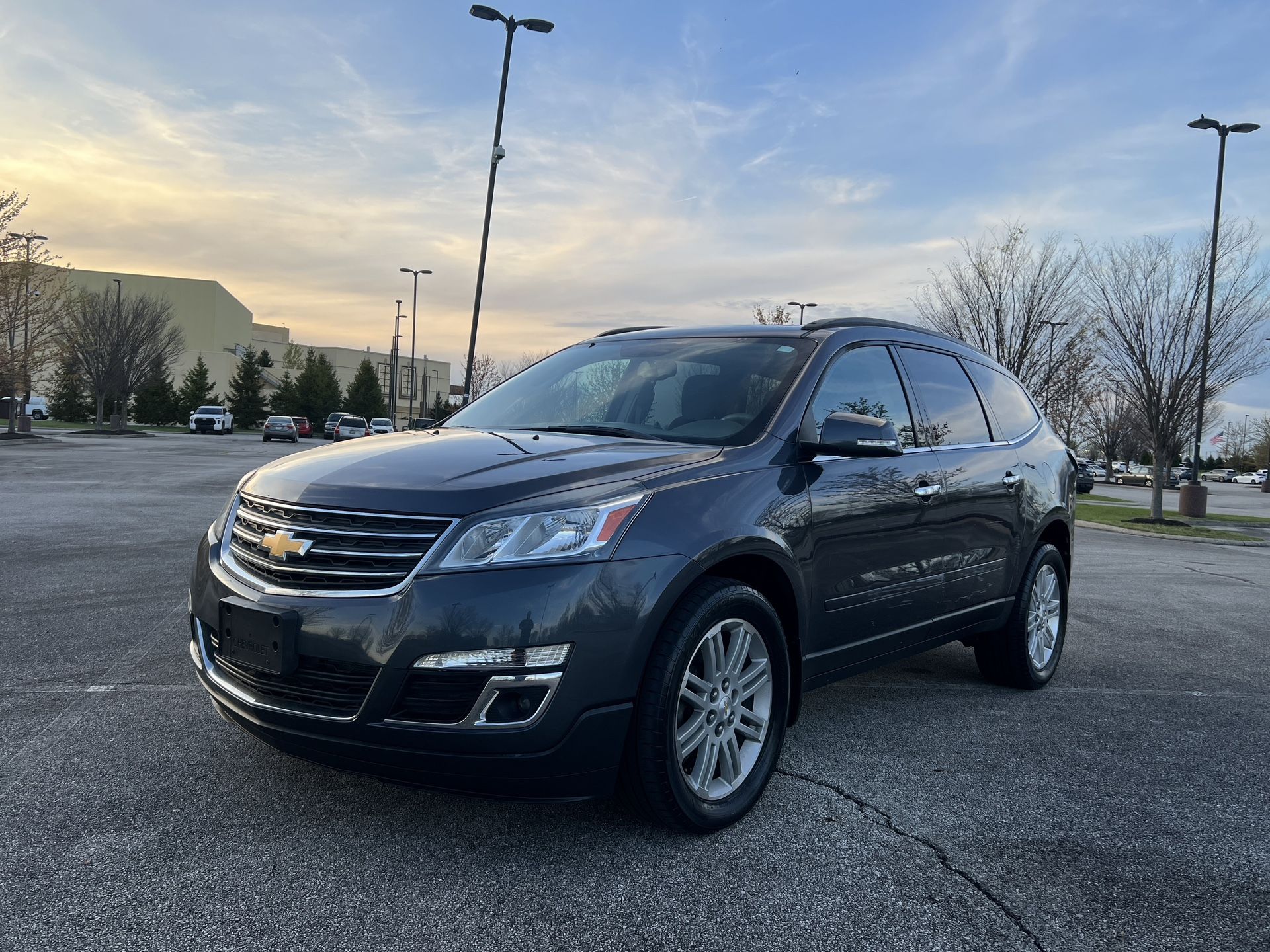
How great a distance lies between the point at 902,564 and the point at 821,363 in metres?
0.92

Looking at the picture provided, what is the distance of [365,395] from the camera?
84.8 metres

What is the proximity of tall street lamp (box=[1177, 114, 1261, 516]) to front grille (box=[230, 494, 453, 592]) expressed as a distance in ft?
70.7

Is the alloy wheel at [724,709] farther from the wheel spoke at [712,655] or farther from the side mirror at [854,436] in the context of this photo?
the side mirror at [854,436]

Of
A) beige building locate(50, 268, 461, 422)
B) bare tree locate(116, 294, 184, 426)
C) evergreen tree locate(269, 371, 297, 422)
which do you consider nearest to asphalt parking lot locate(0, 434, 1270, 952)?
bare tree locate(116, 294, 184, 426)

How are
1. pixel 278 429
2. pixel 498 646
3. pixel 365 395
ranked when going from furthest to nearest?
pixel 365 395 < pixel 278 429 < pixel 498 646

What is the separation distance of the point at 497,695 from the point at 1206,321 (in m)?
21.9

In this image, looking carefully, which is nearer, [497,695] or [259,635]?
[497,695]

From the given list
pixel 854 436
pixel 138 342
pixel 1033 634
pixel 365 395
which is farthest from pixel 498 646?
pixel 365 395

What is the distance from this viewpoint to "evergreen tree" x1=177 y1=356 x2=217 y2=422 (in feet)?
240

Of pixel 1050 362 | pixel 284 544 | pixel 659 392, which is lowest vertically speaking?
pixel 284 544

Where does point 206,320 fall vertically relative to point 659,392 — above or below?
above

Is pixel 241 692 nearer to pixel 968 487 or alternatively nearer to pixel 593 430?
pixel 593 430

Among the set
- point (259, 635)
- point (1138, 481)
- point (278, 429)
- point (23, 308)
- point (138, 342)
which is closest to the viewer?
point (259, 635)

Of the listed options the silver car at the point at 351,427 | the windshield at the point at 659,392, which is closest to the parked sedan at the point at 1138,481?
the silver car at the point at 351,427
